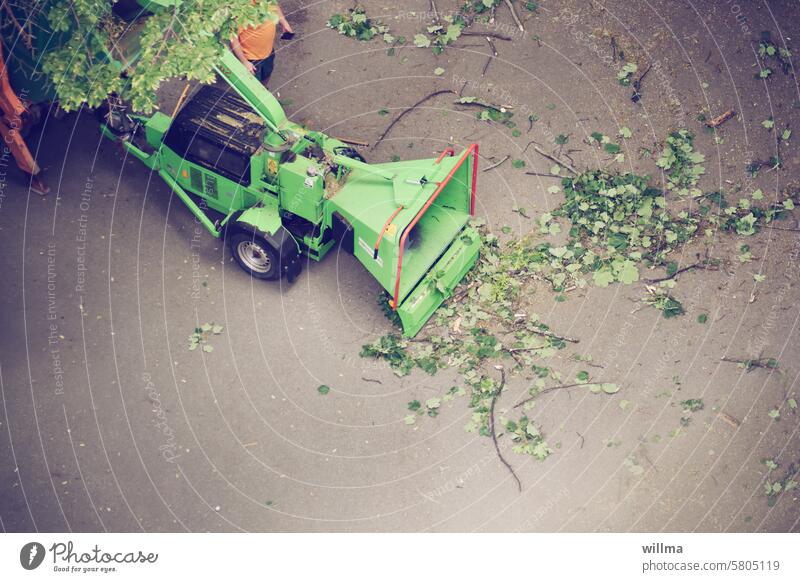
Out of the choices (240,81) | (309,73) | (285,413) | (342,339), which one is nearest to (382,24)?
(309,73)

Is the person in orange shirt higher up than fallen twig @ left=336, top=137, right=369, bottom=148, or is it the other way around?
the person in orange shirt

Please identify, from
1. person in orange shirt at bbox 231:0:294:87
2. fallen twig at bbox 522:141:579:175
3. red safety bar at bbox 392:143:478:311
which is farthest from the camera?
fallen twig at bbox 522:141:579:175

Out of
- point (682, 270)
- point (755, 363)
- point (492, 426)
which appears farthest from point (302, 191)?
point (755, 363)

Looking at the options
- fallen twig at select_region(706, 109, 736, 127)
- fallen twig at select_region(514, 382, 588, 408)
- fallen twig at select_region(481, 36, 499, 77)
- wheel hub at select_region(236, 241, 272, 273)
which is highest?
fallen twig at select_region(706, 109, 736, 127)

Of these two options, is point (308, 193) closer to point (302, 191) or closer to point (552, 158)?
point (302, 191)

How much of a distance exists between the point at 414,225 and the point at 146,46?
381cm

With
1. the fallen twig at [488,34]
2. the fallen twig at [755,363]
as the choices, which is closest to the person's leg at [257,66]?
the fallen twig at [488,34]

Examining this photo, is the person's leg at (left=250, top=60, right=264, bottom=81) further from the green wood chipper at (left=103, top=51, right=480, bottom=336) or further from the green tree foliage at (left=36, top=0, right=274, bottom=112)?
the green tree foliage at (left=36, top=0, right=274, bottom=112)

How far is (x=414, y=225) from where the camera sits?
10031 millimetres

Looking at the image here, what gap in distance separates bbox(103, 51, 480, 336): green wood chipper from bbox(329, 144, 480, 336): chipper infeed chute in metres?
0.01

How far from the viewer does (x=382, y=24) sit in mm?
13016

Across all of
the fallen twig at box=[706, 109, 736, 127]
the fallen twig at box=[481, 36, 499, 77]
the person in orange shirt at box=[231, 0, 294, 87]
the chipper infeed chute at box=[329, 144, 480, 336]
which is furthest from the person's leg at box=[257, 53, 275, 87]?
the fallen twig at box=[706, 109, 736, 127]

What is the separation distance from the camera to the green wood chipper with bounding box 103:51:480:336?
9531mm

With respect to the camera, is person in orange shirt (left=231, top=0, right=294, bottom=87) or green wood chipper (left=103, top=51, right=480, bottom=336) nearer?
green wood chipper (left=103, top=51, right=480, bottom=336)
